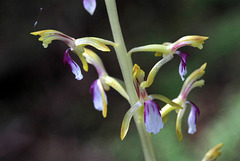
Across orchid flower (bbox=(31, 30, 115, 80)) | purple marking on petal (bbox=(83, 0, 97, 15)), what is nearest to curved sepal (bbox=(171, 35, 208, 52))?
orchid flower (bbox=(31, 30, 115, 80))

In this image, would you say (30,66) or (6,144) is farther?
(30,66)

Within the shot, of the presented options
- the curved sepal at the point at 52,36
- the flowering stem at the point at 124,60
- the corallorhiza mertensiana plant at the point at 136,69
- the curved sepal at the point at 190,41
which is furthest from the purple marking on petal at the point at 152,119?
the curved sepal at the point at 52,36

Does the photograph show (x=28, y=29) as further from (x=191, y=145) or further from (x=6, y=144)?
(x=191, y=145)

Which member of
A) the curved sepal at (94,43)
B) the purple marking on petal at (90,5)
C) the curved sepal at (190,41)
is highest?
the purple marking on petal at (90,5)

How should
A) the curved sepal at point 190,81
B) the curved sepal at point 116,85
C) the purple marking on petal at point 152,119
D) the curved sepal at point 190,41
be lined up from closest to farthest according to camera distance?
the purple marking on petal at point 152,119, the curved sepal at point 190,41, the curved sepal at point 116,85, the curved sepal at point 190,81

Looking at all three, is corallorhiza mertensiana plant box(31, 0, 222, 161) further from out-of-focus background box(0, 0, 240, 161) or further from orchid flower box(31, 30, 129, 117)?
out-of-focus background box(0, 0, 240, 161)

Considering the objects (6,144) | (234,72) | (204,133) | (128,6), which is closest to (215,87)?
(234,72)

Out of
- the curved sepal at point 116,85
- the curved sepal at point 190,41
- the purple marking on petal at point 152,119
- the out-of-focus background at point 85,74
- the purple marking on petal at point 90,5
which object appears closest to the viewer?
the purple marking on petal at point 90,5

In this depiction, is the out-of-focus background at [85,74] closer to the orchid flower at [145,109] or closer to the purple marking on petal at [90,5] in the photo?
the orchid flower at [145,109]
